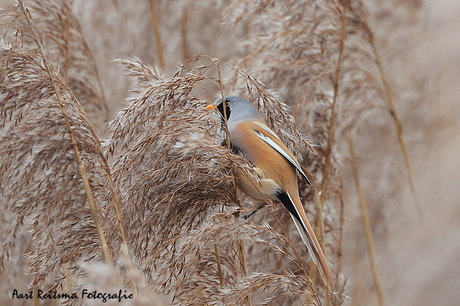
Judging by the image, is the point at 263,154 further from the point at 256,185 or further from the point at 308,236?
the point at 308,236

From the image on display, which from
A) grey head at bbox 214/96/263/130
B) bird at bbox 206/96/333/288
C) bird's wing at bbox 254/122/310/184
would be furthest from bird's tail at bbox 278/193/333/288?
grey head at bbox 214/96/263/130

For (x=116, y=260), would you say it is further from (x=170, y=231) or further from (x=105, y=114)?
(x=105, y=114)

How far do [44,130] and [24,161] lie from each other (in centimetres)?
14

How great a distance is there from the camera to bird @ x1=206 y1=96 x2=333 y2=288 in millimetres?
1919

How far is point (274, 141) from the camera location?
2.04m

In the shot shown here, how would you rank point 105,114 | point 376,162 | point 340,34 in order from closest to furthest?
point 340,34 < point 105,114 < point 376,162

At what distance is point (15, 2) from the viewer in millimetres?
1748

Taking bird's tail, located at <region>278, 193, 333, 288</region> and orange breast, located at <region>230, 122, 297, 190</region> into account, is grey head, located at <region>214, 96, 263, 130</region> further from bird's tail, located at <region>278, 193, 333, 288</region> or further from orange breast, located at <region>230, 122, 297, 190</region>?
bird's tail, located at <region>278, 193, 333, 288</region>

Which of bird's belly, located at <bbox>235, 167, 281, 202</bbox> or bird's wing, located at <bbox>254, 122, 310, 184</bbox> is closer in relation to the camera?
bird's belly, located at <bbox>235, 167, 281, 202</bbox>

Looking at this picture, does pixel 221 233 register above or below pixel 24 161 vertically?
below

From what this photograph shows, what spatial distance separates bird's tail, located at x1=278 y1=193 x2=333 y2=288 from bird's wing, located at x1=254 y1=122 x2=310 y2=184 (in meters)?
0.12

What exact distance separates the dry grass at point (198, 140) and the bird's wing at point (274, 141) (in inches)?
2.4

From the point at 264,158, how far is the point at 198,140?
0.44m

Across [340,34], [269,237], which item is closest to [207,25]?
[340,34]
